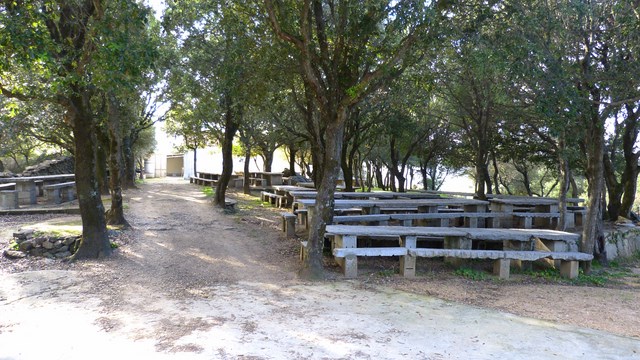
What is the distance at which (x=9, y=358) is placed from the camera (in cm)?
369

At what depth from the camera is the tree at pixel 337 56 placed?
6.64 m

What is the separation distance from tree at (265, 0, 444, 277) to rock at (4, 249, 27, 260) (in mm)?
5313

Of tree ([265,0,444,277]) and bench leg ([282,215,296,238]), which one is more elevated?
tree ([265,0,444,277])

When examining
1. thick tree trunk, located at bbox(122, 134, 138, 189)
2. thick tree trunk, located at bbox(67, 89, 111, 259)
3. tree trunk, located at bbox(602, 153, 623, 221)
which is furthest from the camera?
thick tree trunk, located at bbox(122, 134, 138, 189)

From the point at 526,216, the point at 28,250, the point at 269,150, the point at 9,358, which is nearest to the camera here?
the point at 9,358

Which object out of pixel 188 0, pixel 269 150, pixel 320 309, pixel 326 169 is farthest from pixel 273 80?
pixel 269 150

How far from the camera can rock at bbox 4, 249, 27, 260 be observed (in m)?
8.02

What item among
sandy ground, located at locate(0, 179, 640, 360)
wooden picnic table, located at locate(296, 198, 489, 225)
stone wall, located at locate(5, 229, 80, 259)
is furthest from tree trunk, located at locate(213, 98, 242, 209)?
stone wall, located at locate(5, 229, 80, 259)

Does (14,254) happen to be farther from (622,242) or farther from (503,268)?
(622,242)

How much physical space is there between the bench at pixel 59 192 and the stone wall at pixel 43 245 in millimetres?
7425

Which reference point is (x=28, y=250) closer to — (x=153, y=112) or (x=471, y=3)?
(x=471, y=3)

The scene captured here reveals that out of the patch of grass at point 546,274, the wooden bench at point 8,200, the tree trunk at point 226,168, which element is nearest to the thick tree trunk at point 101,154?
the wooden bench at point 8,200

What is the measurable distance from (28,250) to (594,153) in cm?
1105

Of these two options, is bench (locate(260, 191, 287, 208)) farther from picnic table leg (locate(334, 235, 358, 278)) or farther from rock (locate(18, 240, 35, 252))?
picnic table leg (locate(334, 235, 358, 278))
